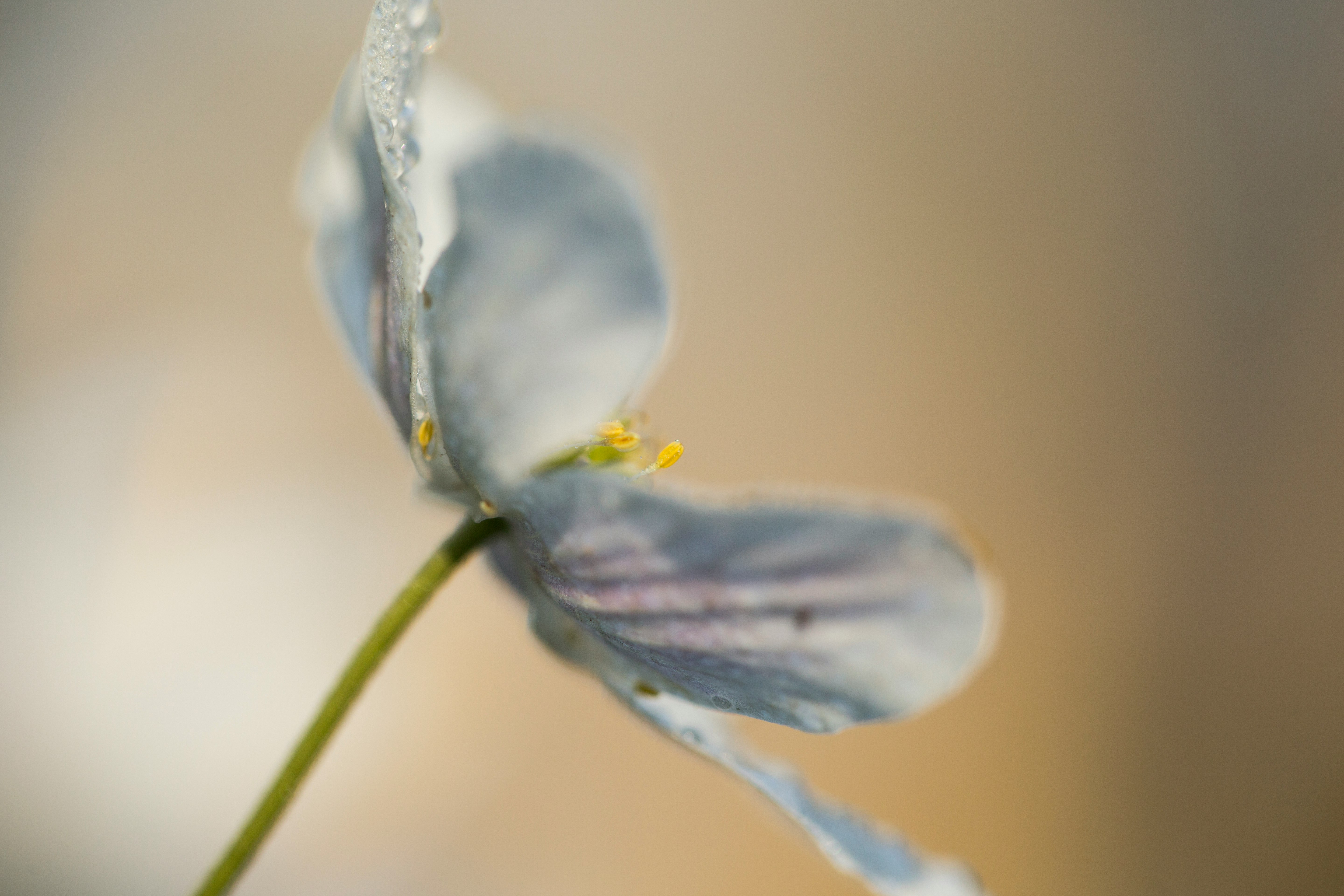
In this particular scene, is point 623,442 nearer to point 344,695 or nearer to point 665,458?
point 665,458

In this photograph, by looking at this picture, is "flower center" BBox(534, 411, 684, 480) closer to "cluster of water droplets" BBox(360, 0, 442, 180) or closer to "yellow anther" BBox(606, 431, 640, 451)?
"yellow anther" BBox(606, 431, 640, 451)

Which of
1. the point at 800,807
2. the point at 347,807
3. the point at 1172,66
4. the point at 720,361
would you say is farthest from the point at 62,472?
the point at 1172,66

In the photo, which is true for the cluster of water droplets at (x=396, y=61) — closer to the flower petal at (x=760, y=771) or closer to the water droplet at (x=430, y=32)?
the water droplet at (x=430, y=32)

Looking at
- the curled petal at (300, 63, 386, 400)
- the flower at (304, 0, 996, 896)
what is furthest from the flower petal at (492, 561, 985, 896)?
the curled petal at (300, 63, 386, 400)

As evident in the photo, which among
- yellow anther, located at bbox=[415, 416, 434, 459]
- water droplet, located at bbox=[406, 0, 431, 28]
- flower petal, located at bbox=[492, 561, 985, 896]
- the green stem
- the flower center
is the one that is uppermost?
water droplet, located at bbox=[406, 0, 431, 28]

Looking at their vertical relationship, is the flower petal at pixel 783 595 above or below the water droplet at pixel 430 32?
below

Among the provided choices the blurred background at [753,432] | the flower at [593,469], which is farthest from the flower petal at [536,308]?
the blurred background at [753,432]
